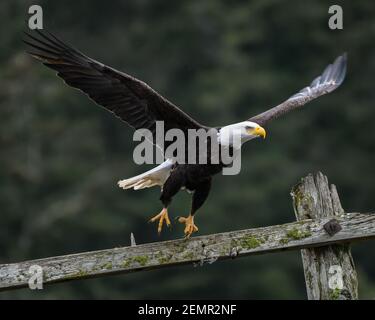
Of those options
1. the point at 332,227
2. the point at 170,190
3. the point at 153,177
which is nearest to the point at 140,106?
the point at 153,177

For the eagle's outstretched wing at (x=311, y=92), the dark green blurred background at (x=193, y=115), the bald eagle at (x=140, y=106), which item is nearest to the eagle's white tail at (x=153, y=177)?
the bald eagle at (x=140, y=106)

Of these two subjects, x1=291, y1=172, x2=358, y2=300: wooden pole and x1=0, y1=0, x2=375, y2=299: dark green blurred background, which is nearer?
x1=291, y1=172, x2=358, y2=300: wooden pole

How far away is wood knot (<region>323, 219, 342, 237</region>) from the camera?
23.2 feet

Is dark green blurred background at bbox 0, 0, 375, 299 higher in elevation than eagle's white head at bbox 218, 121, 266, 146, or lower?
higher

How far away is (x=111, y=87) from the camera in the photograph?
8930mm

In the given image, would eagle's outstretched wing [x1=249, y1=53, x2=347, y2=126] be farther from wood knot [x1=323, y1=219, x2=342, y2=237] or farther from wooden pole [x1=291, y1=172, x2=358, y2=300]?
wood knot [x1=323, y1=219, x2=342, y2=237]

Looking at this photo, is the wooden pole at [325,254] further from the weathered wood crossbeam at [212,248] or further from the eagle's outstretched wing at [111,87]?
the eagle's outstretched wing at [111,87]

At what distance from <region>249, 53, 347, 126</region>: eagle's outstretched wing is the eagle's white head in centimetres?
51

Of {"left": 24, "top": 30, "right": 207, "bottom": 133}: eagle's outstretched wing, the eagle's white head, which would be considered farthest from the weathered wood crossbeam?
{"left": 24, "top": 30, "right": 207, "bottom": 133}: eagle's outstretched wing

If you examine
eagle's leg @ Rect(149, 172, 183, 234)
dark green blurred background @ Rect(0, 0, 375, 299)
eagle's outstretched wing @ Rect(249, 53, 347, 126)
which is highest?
dark green blurred background @ Rect(0, 0, 375, 299)

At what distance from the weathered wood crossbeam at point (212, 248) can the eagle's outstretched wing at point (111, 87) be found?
1885 mm

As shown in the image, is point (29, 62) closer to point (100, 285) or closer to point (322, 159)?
point (100, 285)

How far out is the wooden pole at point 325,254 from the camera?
7.05 m
